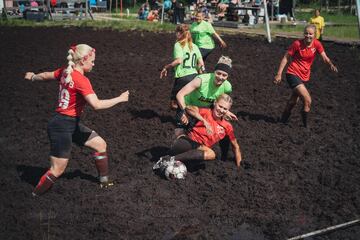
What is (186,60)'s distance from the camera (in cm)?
978

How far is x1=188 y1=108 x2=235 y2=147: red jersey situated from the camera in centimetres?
757

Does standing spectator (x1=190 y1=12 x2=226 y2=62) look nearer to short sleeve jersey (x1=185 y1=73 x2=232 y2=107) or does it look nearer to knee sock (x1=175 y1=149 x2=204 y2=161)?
short sleeve jersey (x1=185 y1=73 x2=232 y2=107)

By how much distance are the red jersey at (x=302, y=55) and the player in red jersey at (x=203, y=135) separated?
10.1 feet

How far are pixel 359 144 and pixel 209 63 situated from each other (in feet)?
26.1

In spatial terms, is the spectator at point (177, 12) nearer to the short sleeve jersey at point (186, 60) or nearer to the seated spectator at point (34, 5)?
the seated spectator at point (34, 5)

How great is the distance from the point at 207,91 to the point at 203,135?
0.67 m

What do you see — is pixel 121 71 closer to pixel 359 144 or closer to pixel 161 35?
pixel 359 144

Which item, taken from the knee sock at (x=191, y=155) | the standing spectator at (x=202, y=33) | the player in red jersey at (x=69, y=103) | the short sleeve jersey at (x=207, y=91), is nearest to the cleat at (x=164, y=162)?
the knee sock at (x=191, y=155)

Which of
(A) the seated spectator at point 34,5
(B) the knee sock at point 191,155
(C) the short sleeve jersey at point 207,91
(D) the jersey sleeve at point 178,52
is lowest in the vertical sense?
(A) the seated spectator at point 34,5

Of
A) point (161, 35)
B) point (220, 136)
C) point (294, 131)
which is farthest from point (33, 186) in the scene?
point (161, 35)

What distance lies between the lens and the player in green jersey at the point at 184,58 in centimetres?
962

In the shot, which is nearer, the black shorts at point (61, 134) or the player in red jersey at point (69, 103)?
the player in red jersey at point (69, 103)

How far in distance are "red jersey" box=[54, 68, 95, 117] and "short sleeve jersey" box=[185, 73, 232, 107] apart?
1.94 meters

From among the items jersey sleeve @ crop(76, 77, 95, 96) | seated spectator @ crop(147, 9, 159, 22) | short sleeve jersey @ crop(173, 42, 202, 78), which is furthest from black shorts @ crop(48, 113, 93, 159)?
seated spectator @ crop(147, 9, 159, 22)
